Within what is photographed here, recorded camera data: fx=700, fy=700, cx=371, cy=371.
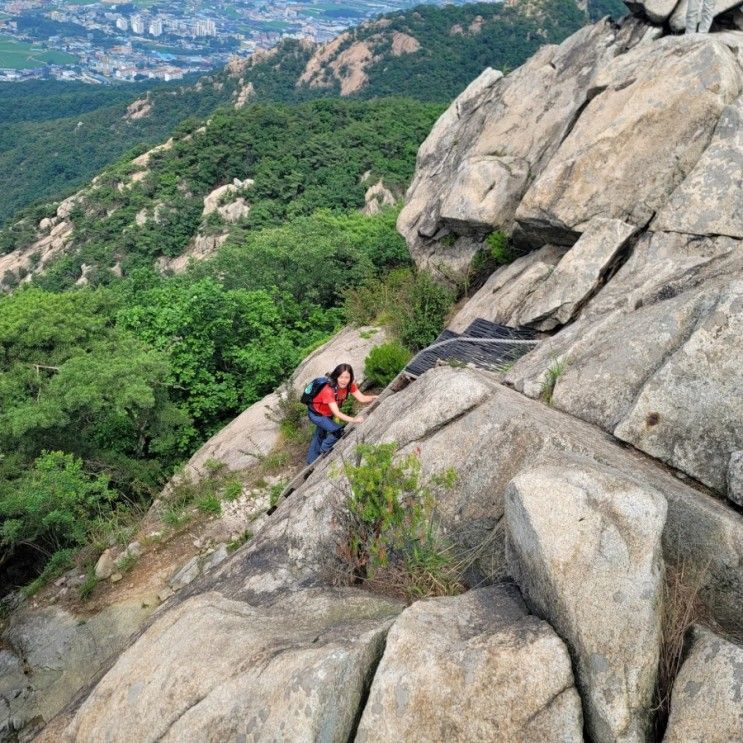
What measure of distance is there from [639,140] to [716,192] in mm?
1540

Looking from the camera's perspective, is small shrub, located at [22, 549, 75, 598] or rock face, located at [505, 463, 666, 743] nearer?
rock face, located at [505, 463, 666, 743]

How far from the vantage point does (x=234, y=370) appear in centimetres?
1397

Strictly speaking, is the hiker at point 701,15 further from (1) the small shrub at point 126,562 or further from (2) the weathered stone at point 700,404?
(1) the small shrub at point 126,562

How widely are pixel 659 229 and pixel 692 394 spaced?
180 inches

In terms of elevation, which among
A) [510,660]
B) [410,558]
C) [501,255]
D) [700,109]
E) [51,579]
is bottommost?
[51,579]

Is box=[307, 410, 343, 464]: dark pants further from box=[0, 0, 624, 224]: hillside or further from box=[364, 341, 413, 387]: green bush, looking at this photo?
box=[0, 0, 624, 224]: hillside

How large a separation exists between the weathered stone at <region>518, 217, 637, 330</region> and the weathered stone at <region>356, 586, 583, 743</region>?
19.3 ft

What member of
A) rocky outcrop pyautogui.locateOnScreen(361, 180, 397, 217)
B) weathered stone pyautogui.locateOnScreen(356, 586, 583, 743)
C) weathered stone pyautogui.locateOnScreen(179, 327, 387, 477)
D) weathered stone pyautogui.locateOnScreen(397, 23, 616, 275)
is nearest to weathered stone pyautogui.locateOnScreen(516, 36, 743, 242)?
weathered stone pyautogui.locateOnScreen(397, 23, 616, 275)

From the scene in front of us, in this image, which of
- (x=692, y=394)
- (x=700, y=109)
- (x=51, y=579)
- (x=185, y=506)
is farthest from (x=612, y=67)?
(x=51, y=579)

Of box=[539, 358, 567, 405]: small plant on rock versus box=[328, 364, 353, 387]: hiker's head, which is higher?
box=[539, 358, 567, 405]: small plant on rock

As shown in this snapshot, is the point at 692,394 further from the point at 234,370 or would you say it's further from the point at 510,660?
the point at 234,370

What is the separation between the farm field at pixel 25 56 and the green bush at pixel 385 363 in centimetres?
17519

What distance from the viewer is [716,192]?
8.70m

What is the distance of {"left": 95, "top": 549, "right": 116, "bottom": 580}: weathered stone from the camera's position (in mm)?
8055
